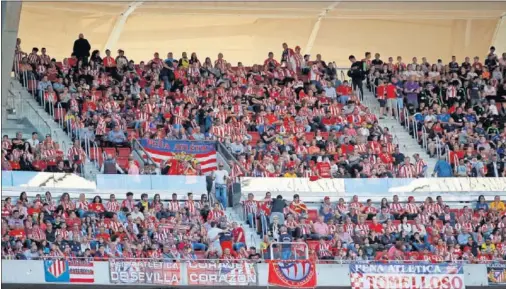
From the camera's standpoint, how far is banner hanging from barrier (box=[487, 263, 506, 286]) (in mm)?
25297

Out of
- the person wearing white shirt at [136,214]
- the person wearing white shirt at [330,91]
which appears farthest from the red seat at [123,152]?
the person wearing white shirt at [330,91]

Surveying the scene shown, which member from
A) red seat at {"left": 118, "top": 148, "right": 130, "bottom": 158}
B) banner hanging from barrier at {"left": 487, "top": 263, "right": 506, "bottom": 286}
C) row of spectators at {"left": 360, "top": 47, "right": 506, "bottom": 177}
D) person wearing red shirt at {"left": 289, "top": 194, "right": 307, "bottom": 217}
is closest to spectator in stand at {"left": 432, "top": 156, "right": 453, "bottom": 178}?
row of spectators at {"left": 360, "top": 47, "right": 506, "bottom": 177}

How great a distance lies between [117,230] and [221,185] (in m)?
3.48

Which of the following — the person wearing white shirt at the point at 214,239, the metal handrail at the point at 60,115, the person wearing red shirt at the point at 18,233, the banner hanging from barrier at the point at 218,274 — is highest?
the metal handrail at the point at 60,115

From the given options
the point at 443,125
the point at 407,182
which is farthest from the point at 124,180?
the point at 443,125

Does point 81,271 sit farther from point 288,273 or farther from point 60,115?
point 60,115

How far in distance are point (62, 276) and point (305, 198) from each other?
23.4 ft

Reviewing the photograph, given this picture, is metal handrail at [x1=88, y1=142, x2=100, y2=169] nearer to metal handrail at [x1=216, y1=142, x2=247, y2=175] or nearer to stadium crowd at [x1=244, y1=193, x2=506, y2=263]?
metal handrail at [x1=216, y1=142, x2=247, y2=175]

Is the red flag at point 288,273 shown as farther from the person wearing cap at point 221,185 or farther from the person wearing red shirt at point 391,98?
the person wearing red shirt at point 391,98

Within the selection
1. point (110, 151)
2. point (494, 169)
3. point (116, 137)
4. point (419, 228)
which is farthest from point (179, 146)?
point (494, 169)

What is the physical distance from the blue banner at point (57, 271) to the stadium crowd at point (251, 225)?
1.18 ft

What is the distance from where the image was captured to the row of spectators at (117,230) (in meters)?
24.2

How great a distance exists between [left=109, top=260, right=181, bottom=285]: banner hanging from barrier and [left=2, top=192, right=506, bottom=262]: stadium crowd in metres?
0.38

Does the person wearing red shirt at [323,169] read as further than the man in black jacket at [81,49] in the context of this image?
No
